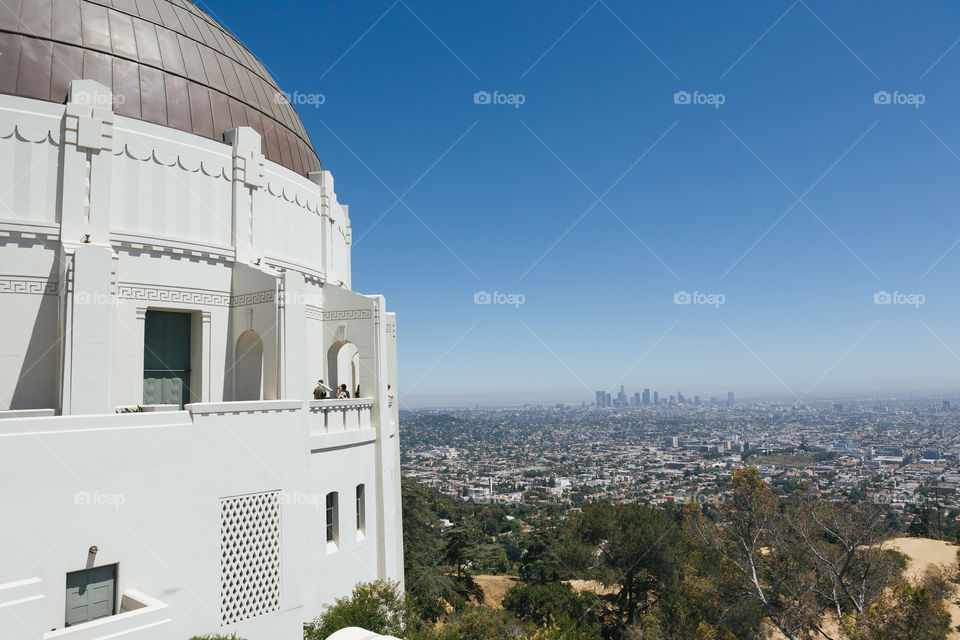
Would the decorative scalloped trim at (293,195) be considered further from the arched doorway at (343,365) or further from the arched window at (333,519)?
the arched window at (333,519)

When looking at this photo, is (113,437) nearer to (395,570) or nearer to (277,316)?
(277,316)

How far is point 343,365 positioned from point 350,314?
2638 mm

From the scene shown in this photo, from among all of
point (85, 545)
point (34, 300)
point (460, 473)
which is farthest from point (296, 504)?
point (460, 473)

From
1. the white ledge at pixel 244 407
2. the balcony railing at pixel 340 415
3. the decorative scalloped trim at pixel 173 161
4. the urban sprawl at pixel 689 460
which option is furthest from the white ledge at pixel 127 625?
the urban sprawl at pixel 689 460

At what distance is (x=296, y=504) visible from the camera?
11.6 metres

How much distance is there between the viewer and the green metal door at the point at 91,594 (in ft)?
28.7

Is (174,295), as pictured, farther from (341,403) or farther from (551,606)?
(551,606)

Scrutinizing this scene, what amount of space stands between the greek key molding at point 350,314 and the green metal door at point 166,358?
3.93 m

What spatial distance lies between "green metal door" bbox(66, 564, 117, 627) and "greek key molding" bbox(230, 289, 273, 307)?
646 cm

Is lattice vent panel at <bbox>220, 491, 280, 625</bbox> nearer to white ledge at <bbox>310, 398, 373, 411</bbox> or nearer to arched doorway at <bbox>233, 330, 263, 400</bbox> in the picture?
white ledge at <bbox>310, 398, 373, 411</bbox>

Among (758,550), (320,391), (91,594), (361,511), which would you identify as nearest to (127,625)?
(91,594)

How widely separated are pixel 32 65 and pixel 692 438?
14347cm

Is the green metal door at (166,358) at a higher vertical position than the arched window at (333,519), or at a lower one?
higher

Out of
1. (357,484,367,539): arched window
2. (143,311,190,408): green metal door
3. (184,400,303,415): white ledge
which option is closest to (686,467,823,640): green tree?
(357,484,367,539): arched window
